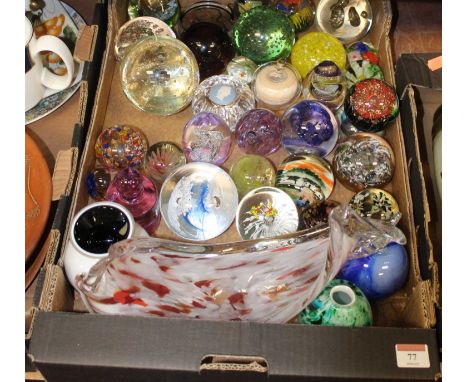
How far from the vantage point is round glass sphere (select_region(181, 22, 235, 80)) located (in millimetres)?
948

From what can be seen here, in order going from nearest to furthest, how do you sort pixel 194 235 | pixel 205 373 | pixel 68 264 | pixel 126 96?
pixel 205 373 < pixel 68 264 < pixel 194 235 < pixel 126 96

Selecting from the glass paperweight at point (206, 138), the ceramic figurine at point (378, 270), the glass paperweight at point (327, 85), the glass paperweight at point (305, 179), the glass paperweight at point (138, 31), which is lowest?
the ceramic figurine at point (378, 270)

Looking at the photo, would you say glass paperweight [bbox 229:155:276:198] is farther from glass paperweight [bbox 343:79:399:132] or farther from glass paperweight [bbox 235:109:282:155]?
glass paperweight [bbox 343:79:399:132]

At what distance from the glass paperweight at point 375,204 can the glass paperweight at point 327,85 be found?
17 centimetres

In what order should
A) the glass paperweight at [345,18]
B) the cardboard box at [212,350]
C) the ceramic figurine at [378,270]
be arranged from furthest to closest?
1. the glass paperweight at [345,18]
2. the ceramic figurine at [378,270]
3. the cardboard box at [212,350]

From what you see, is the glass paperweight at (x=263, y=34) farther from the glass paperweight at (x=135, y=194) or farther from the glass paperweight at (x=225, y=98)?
the glass paperweight at (x=135, y=194)

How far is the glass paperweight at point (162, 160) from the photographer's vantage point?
881 millimetres

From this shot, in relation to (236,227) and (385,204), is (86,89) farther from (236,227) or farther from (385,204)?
(385,204)

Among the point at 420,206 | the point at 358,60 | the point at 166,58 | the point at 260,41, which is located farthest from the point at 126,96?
the point at 420,206

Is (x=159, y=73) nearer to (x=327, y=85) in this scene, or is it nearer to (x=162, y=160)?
(x=162, y=160)

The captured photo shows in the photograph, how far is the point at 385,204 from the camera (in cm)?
82

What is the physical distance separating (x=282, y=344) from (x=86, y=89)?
52cm

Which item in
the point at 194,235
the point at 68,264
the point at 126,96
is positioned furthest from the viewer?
the point at 126,96

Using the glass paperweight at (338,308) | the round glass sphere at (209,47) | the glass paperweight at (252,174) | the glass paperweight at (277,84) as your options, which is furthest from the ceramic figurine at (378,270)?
the round glass sphere at (209,47)
